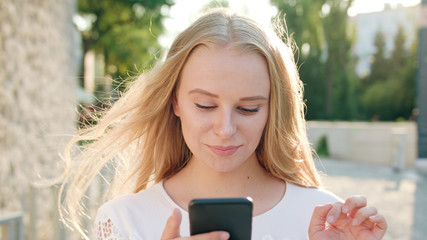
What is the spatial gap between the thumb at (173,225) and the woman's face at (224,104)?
0.36 meters

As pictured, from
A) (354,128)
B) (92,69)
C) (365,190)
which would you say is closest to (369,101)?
(354,128)

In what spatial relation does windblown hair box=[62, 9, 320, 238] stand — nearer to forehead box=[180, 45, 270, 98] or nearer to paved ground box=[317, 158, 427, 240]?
forehead box=[180, 45, 270, 98]

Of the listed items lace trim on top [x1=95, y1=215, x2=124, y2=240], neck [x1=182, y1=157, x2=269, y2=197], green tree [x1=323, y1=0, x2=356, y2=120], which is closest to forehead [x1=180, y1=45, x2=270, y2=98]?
neck [x1=182, y1=157, x2=269, y2=197]

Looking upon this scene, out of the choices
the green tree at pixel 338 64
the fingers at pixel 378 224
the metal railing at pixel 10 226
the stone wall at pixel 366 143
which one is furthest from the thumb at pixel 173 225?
the green tree at pixel 338 64

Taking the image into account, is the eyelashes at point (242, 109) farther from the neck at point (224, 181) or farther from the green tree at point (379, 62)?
the green tree at point (379, 62)

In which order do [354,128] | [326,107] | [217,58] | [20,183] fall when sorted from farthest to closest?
[326,107] < [354,128] < [20,183] < [217,58]

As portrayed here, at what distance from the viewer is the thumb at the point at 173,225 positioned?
1.17m

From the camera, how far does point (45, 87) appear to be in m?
4.80

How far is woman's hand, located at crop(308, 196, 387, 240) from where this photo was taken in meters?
1.34

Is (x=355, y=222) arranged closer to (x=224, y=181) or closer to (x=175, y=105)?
(x=224, y=181)

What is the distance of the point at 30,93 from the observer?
4.43 metres

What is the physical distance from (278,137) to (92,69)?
26491mm

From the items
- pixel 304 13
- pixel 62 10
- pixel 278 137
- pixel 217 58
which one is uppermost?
pixel 304 13

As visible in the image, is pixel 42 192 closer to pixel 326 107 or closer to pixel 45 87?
pixel 45 87
